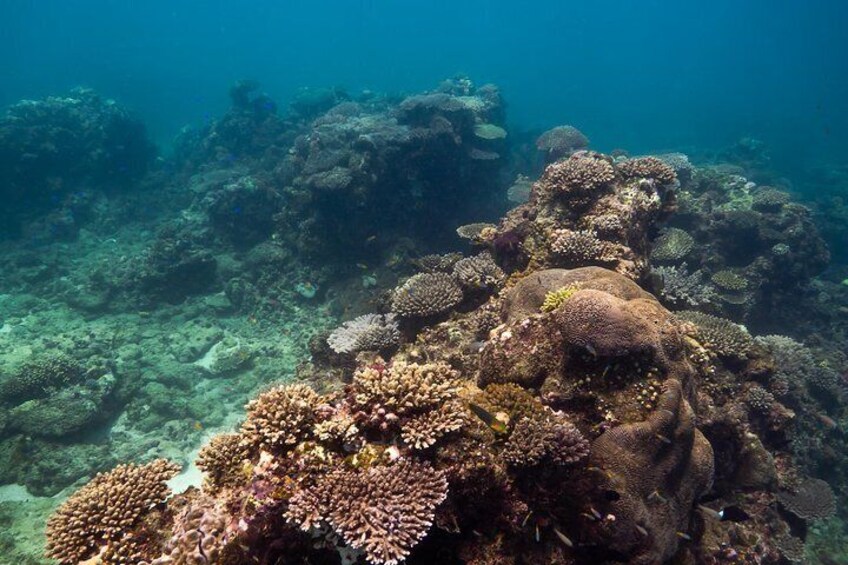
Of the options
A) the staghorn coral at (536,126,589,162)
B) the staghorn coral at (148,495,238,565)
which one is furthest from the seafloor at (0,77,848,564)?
the staghorn coral at (536,126,589,162)

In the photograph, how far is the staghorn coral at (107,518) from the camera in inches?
148

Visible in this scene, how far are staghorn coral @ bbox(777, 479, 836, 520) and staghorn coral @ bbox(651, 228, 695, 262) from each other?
19.2ft

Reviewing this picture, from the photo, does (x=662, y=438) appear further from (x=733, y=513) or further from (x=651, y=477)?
(x=733, y=513)

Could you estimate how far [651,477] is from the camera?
4492 mm

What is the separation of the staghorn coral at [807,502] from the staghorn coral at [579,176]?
19.9 ft

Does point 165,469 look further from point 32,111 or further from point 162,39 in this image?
point 162,39

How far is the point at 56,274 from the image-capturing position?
18328 mm

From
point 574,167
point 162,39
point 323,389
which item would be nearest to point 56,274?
point 323,389

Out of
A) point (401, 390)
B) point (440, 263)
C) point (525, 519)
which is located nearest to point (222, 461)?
point (401, 390)

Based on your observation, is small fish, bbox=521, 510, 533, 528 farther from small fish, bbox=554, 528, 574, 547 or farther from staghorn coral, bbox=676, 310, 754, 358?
staghorn coral, bbox=676, 310, 754, 358

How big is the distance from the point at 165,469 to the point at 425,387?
258cm

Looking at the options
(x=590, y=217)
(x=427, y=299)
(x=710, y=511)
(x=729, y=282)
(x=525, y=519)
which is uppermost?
(x=590, y=217)

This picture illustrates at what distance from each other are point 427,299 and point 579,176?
3.56 metres

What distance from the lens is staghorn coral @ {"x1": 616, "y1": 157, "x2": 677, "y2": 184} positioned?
913 centimetres
